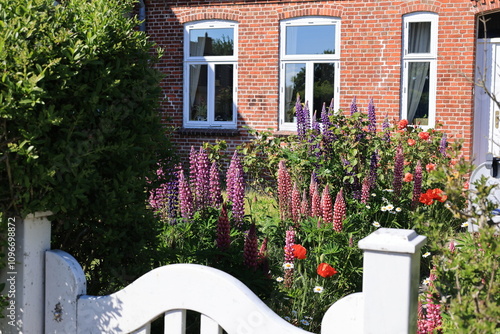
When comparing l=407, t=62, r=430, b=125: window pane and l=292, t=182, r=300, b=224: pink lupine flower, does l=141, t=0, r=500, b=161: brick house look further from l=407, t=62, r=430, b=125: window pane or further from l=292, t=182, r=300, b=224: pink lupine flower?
l=292, t=182, r=300, b=224: pink lupine flower

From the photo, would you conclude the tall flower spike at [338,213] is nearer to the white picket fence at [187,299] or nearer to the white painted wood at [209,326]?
the white picket fence at [187,299]

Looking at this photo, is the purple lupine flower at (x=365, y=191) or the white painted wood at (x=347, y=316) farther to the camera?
the purple lupine flower at (x=365, y=191)

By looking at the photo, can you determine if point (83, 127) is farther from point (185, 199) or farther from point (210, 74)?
point (210, 74)

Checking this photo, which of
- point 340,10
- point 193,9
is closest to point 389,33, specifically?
point 340,10

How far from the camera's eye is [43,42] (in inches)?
97.4

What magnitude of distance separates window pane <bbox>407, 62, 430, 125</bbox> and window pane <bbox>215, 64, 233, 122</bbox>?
3204 mm

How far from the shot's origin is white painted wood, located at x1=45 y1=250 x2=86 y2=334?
7.82ft

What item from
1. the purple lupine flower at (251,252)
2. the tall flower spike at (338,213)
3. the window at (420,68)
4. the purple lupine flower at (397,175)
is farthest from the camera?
the window at (420,68)

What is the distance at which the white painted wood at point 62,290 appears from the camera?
2.38 metres

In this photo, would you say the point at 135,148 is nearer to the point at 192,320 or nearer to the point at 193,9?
the point at 192,320

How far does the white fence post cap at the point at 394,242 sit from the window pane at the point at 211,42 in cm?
1068

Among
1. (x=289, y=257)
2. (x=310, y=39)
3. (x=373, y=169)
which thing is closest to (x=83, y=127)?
(x=289, y=257)

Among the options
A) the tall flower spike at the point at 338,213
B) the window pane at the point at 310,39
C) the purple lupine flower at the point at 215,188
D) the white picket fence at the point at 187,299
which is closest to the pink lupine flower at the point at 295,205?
the tall flower spike at the point at 338,213

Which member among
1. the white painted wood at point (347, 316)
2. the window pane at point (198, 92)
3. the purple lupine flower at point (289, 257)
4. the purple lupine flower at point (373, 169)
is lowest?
the purple lupine flower at point (289, 257)
